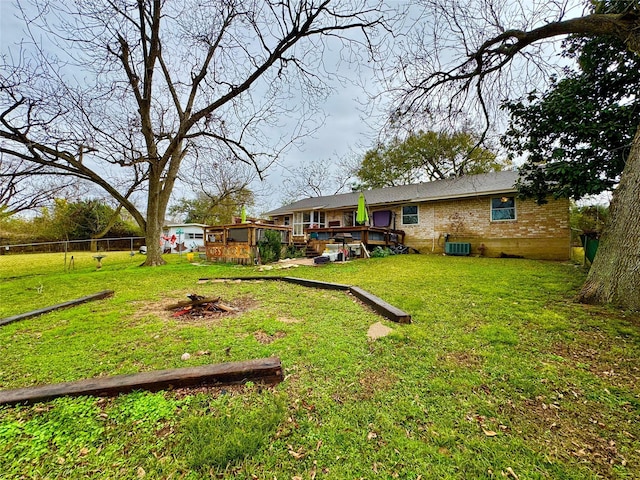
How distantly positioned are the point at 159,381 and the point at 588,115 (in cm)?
1011

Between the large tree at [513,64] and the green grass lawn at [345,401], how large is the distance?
758mm

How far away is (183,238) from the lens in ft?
70.7

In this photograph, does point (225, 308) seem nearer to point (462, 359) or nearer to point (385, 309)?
point (385, 309)

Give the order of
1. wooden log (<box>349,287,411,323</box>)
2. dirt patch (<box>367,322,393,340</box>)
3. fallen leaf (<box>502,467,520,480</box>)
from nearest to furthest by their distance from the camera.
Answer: fallen leaf (<box>502,467,520,480</box>) → dirt patch (<box>367,322,393,340</box>) → wooden log (<box>349,287,411,323</box>)

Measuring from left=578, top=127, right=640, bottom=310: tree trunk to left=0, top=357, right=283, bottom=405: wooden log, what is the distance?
187 inches

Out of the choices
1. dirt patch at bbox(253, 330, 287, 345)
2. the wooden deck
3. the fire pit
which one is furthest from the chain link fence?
dirt patch at bbox(253, 330, 287, 345)

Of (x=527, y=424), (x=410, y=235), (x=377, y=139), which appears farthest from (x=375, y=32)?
(x=410, y=235)

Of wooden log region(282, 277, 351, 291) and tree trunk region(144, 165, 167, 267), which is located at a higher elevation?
tree trunk region(144, 165, 167, 267)

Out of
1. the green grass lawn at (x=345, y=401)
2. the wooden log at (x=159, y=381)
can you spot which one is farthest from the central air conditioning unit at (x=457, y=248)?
the wooden log at (x=159, y=381)

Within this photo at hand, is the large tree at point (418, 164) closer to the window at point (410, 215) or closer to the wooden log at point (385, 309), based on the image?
the window at point (410, 215)

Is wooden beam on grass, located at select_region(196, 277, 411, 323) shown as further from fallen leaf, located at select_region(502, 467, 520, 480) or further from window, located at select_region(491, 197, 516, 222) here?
window, located at select_region(491, 197, 516, 222)

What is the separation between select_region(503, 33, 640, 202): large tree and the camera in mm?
5988

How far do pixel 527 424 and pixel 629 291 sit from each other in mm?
3481

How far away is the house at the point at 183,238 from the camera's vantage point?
2134 centimetres
